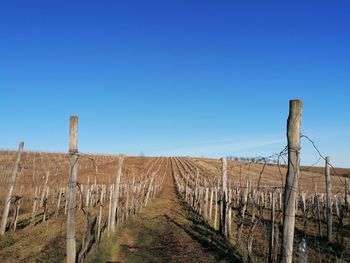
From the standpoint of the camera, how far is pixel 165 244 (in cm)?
1359

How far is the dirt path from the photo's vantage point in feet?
37.2

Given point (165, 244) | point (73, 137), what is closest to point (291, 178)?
point (73, 137)

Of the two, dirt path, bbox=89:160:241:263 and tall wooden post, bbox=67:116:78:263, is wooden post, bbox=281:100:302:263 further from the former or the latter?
tall wooden post, bbox=67:116:78:263

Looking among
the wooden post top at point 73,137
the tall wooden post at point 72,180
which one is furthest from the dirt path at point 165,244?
the wooden post top at point 73,137

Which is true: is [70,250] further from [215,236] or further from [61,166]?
[61,166]

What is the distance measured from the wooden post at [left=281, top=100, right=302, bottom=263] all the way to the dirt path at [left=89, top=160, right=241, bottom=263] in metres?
3.94

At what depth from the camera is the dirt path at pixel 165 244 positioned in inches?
447

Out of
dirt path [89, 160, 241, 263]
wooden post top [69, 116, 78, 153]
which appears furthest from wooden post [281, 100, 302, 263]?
wooden post top [69, 116, 78, 153]

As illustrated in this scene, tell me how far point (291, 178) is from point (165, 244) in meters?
7.99

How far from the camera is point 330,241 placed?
14.7 m

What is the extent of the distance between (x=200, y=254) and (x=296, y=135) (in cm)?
628

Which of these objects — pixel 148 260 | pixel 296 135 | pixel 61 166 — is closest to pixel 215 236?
pixel 148 260

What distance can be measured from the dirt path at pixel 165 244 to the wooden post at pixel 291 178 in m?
3.94

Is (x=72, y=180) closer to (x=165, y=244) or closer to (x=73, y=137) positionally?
(x=73, y=137)
